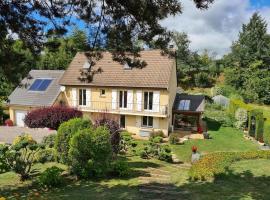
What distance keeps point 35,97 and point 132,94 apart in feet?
32.1

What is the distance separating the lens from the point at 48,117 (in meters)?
27.4

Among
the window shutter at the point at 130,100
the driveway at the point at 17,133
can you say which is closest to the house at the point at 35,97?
the window shutter at the point at 130,100

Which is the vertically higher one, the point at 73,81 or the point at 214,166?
the point at 73,81

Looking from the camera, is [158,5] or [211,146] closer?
[158,5]

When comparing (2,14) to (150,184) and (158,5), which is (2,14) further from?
(150,184)

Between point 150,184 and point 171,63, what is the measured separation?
1967cm

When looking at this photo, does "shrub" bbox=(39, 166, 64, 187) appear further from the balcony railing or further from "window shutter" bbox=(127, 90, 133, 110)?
"window shutter" bbox=(127, 90, 133, 110)

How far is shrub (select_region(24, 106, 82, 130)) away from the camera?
89.6 feet

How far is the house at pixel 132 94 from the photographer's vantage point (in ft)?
98.8

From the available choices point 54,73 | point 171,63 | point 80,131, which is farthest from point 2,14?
point 54,73

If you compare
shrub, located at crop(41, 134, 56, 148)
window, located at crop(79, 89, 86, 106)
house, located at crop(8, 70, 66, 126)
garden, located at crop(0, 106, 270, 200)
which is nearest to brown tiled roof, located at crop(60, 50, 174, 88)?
window, located at crop(79, 89, 86, 106)

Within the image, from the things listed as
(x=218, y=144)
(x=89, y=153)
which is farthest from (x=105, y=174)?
(x=218, y=144)

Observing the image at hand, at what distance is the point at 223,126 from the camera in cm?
3469

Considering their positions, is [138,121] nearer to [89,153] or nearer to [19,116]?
[19,116]
